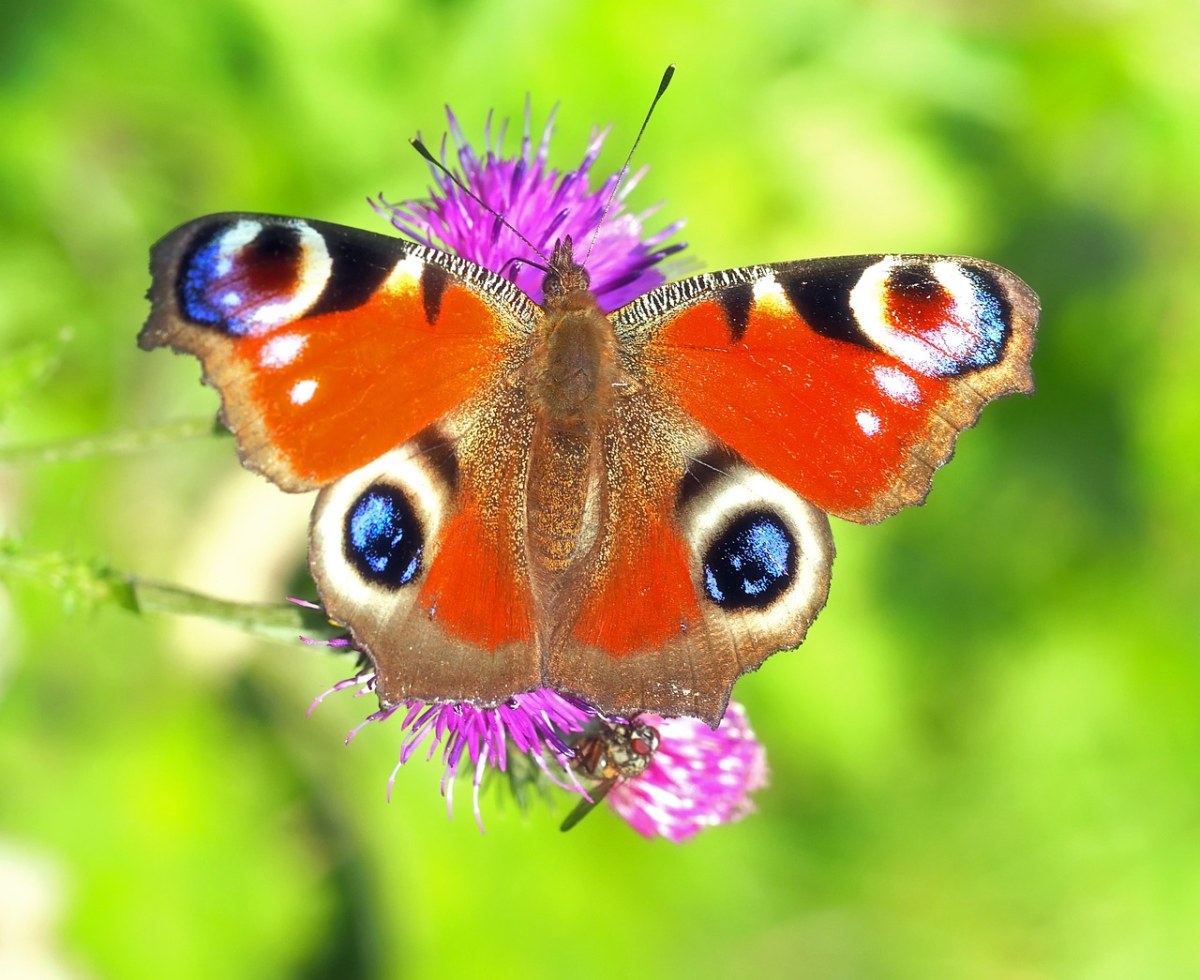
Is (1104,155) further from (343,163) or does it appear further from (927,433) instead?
(927,433)

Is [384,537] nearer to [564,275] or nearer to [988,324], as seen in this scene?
[564,275]

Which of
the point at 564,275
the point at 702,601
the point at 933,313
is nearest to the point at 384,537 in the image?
the point at 702,601

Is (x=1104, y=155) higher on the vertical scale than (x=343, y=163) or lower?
higher

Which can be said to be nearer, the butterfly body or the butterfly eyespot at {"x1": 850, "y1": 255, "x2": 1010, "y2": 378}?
the butterfly body

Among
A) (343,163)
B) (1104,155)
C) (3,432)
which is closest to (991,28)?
(1104,155)

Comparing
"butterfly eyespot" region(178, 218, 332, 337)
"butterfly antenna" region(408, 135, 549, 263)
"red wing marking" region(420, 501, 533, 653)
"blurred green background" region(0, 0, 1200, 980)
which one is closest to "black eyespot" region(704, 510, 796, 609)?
"red wing marking" region(420, 501, 533, 653)

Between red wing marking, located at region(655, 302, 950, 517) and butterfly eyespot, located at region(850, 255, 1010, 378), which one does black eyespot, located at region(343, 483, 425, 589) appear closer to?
red wing marking, located at region(655, 302, 950, 517)
